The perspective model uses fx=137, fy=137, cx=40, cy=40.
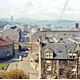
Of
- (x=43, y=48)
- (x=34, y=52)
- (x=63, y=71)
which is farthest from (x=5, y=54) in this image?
(x=63, y=71)

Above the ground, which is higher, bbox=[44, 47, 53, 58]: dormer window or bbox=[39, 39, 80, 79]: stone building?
bbox=[44, 47, 53, 58]: dormer window

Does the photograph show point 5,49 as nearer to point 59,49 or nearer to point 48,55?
point 48,55

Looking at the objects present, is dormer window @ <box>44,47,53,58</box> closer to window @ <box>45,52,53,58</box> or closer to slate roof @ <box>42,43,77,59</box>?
window @ <box>45,52,53,58</box>

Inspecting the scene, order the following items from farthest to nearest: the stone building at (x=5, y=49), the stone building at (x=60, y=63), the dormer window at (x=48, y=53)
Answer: the stone building at (x=5, y=49), the dormer window at (x=48, y=53), the stone building at (x=60, y=63)

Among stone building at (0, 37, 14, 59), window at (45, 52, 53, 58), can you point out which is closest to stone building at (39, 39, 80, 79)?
window at (45, 52, 53, 58)

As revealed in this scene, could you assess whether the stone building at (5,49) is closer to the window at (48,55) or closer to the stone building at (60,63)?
the stone building at (60,63)

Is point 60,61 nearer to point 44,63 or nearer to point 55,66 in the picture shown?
point 55,66

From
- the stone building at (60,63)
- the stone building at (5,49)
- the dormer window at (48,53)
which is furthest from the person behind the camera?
the stone building at (5,49)

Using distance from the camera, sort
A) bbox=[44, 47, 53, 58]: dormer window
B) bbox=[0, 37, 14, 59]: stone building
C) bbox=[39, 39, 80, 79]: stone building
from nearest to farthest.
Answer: bbox=[39, 39, 80, 79]: stone building
bbox=[44, 47, 53, 58]: dormer window
bbox=[0, 37, 14, 59]: stone building

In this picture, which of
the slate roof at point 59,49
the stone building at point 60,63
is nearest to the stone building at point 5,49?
the slate roof at point 59,49

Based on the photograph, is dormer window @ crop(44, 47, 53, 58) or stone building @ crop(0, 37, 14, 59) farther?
stone building @ crop(0, 37, 14, 59)

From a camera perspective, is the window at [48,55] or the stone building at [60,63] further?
the window at [48,55]
